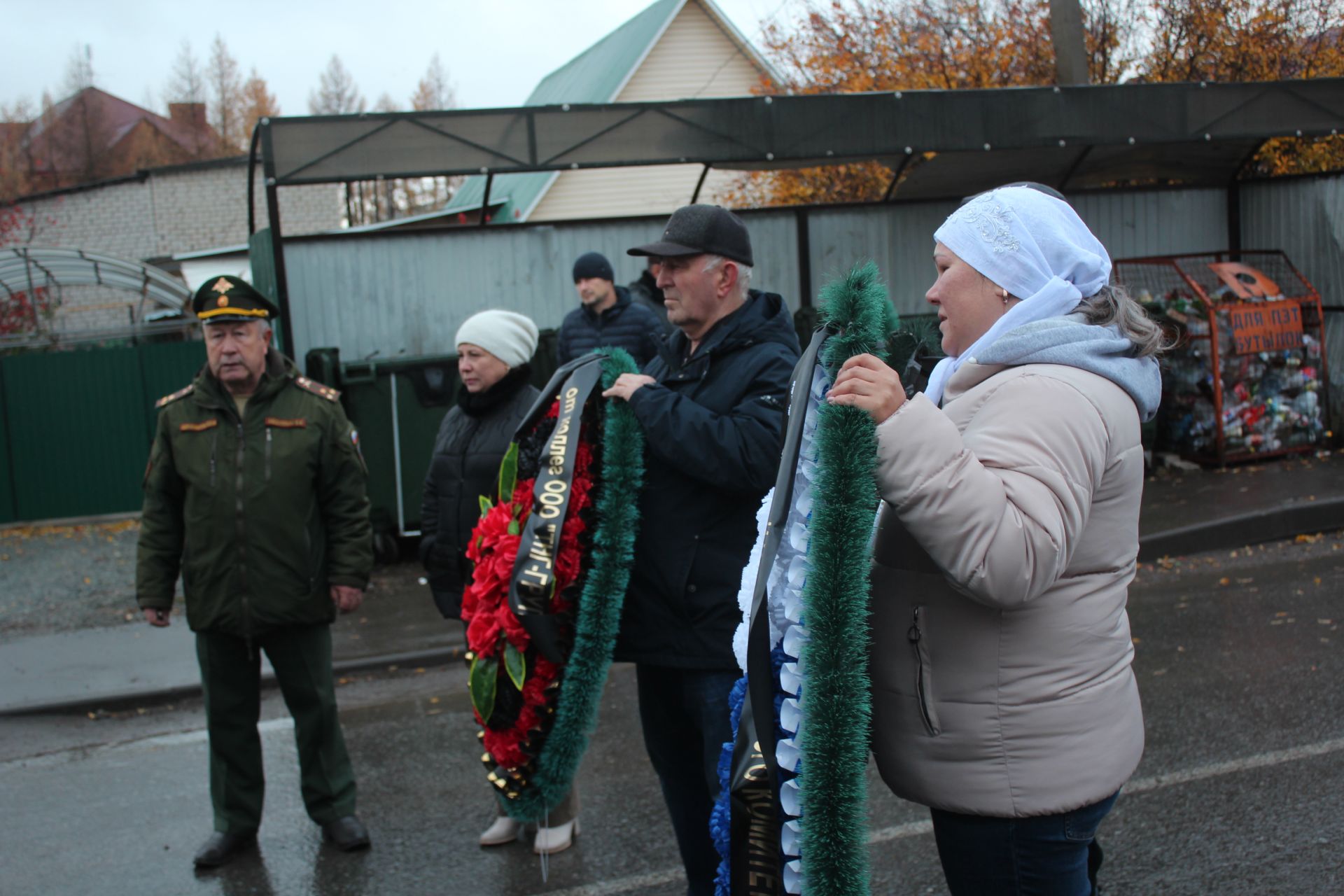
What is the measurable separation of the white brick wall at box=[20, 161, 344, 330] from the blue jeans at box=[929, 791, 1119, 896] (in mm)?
33190

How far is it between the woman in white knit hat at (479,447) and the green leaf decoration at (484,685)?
726mm

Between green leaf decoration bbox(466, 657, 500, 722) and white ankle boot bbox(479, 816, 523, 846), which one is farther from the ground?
green leaf decoration bbox(466, 657, 500, 722)

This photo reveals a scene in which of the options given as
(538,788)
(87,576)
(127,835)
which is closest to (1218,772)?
(538,788)

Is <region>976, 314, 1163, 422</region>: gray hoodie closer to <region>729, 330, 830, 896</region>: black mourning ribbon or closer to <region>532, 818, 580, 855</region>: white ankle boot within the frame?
<region>729, 330, 830, 896</region>: black mourning ribbon

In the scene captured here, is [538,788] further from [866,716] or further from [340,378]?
[340,378]

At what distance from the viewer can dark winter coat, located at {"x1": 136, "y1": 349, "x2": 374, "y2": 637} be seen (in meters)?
4.23

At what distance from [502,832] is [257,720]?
1.01 meters

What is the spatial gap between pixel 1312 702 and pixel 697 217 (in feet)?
12.3

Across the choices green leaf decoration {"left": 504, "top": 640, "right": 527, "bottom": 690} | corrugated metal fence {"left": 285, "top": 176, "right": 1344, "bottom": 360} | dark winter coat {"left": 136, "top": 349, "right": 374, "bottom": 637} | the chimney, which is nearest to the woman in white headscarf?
green leaf decoration {"left": 504, "top": 640, "right": 527, "bottom": 690}

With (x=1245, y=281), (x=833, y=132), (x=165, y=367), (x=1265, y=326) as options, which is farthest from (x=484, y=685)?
(x=165, y=367)

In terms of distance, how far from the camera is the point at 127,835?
464 centimetres

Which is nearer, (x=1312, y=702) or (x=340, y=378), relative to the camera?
(x=1312, y=702)

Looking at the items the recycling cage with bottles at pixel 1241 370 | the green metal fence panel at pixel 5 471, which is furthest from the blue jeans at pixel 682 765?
the green metal fence panel at pixel 5 471

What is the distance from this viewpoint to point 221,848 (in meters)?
4.30
